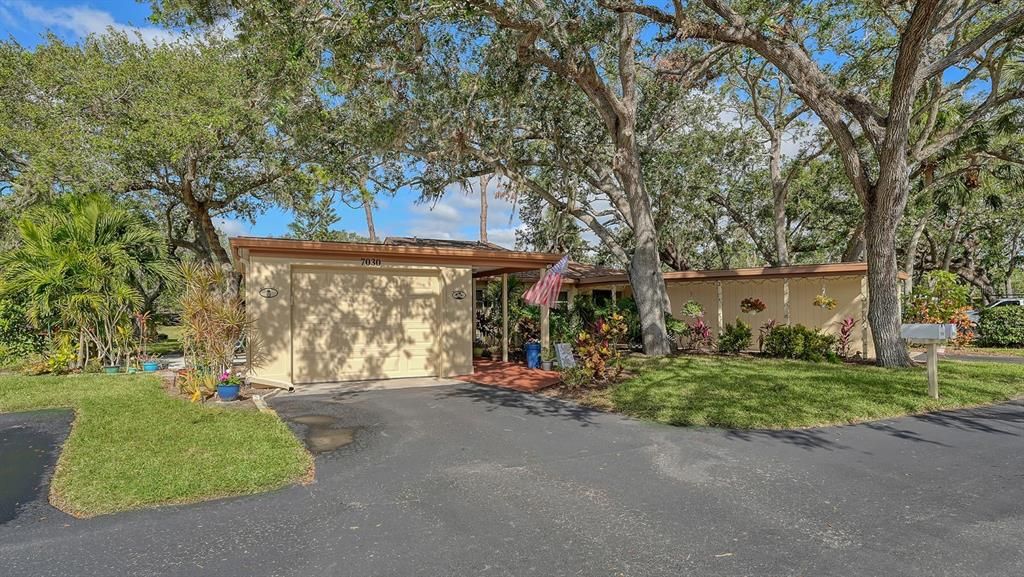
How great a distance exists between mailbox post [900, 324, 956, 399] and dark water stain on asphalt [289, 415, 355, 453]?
8029 millimetres

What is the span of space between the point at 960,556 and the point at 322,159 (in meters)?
13.5

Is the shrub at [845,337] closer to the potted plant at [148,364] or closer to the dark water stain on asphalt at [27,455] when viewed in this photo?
the dark water stain on asphalt at [27,455]

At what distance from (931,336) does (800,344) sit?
569 centimetres

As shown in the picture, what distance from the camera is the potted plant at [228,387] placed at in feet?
27.3

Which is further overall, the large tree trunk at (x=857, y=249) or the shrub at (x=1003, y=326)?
the large tree trunk at (x=857, y=249)

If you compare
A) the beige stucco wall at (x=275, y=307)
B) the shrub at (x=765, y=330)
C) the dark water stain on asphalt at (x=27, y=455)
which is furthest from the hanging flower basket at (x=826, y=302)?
the dark water stain on asphalt at (x=27, y=455)

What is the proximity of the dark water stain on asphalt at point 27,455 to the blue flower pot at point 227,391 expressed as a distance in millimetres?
1806

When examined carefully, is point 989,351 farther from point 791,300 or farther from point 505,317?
point 505,317

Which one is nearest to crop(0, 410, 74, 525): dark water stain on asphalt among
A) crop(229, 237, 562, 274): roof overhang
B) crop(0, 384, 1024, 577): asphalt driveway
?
crop(0, 384, 1024, 577): asphalt driveway

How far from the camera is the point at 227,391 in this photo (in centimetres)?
834

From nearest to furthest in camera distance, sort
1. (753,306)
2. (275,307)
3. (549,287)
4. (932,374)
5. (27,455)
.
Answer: (27,455)
(932,374)
(275,307)
(549,287)
(753,306)

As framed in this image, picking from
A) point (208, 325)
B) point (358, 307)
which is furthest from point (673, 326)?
point (208, 325)

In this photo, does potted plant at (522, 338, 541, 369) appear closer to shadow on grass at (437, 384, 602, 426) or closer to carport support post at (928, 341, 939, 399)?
shadow on grass at (437, 384, 602, 426)

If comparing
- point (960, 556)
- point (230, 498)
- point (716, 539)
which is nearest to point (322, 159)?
point (230, 498)
